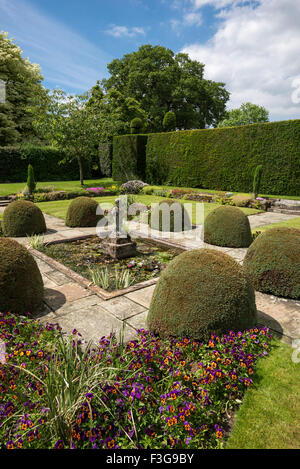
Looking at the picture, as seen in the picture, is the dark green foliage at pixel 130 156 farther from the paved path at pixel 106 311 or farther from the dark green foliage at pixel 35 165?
the paved path at pixel 106 311

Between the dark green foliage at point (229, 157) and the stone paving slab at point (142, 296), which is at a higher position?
the dark green foliage at point (229, 157)

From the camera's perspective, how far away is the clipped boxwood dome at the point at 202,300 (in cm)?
282

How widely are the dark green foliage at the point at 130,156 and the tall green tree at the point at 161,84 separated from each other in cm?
1201

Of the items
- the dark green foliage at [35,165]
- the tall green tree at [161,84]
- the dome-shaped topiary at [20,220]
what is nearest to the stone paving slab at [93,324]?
the dome-shaped topiary at [20,220]

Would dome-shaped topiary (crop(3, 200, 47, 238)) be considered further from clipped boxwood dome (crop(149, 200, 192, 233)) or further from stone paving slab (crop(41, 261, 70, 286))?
clipped boxwood dome (crop(149, 200, 192, 233))

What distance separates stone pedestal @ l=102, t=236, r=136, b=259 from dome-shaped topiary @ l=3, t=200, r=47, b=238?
2.69 m

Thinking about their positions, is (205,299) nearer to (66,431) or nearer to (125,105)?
(66,431)

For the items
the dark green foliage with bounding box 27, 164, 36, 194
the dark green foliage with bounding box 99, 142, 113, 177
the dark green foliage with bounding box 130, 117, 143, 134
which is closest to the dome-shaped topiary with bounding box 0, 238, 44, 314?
the dark green foliage with bounding box 27, 164, 36, 194

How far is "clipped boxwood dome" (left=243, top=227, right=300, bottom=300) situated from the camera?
14.1 ft

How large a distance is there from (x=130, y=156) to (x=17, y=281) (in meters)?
20.2

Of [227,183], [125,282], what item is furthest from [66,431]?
[227,183]

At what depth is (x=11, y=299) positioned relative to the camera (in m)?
3.45

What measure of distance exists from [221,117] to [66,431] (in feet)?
150

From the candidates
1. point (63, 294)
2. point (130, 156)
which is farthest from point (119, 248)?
point (130, 156)
